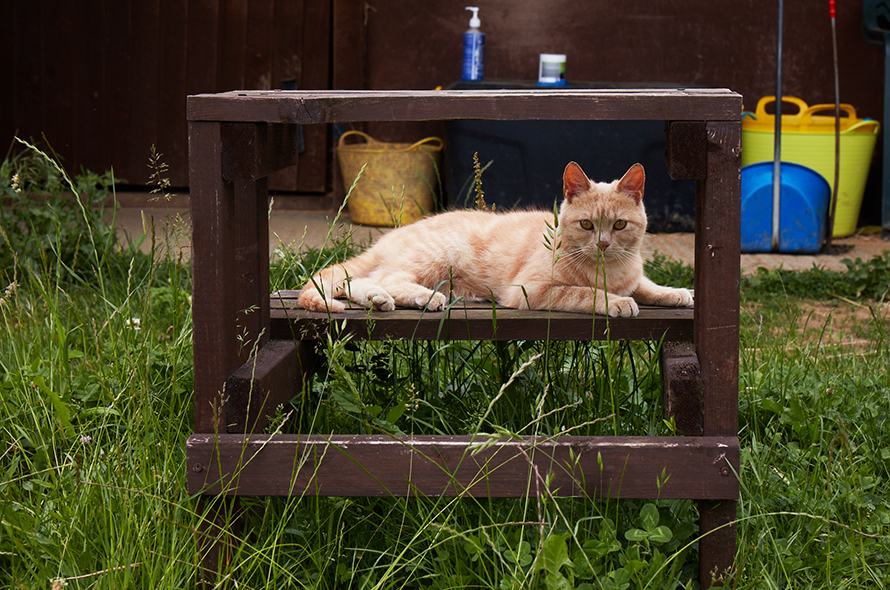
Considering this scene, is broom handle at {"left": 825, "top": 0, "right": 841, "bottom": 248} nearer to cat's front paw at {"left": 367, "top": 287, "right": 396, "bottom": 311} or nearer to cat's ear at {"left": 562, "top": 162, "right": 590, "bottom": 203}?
cat's ear at {"left": 562, "top": 162, "right": 590, "bottom": 203}

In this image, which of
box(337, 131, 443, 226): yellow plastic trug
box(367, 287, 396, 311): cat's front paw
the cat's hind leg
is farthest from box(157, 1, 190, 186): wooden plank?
box(367, 287, 396, 311): cat's front paw

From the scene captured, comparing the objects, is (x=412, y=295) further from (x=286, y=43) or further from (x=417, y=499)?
(x=286, y=43)

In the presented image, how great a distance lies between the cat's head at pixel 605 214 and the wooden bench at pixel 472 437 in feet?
1.94

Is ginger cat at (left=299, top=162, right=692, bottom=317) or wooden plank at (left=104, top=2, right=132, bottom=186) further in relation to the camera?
wooden plank at (left=104, top=2, right=132, bottom=186)

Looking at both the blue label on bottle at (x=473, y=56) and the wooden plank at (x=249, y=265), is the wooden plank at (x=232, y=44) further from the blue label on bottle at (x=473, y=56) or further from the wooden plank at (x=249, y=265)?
the wooden plank at (x=249, y=265)

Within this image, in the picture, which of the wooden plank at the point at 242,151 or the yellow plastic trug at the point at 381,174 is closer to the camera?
the wooden plank at the point at 242,151

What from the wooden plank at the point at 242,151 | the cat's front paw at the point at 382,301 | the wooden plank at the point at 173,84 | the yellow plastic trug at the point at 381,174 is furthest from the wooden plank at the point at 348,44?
the wooden plank at the point at 242,151

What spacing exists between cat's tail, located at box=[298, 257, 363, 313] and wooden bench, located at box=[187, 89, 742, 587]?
318 millimetres

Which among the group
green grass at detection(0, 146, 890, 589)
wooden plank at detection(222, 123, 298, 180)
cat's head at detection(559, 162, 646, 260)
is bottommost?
green grass at detection(0, 146, 890, 589)

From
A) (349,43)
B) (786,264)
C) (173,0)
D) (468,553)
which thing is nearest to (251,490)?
(468,553)

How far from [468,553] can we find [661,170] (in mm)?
4293

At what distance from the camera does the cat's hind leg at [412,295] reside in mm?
2176

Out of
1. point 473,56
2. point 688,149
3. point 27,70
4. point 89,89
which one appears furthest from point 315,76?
point 688,149

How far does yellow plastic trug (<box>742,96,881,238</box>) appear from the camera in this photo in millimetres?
5391
